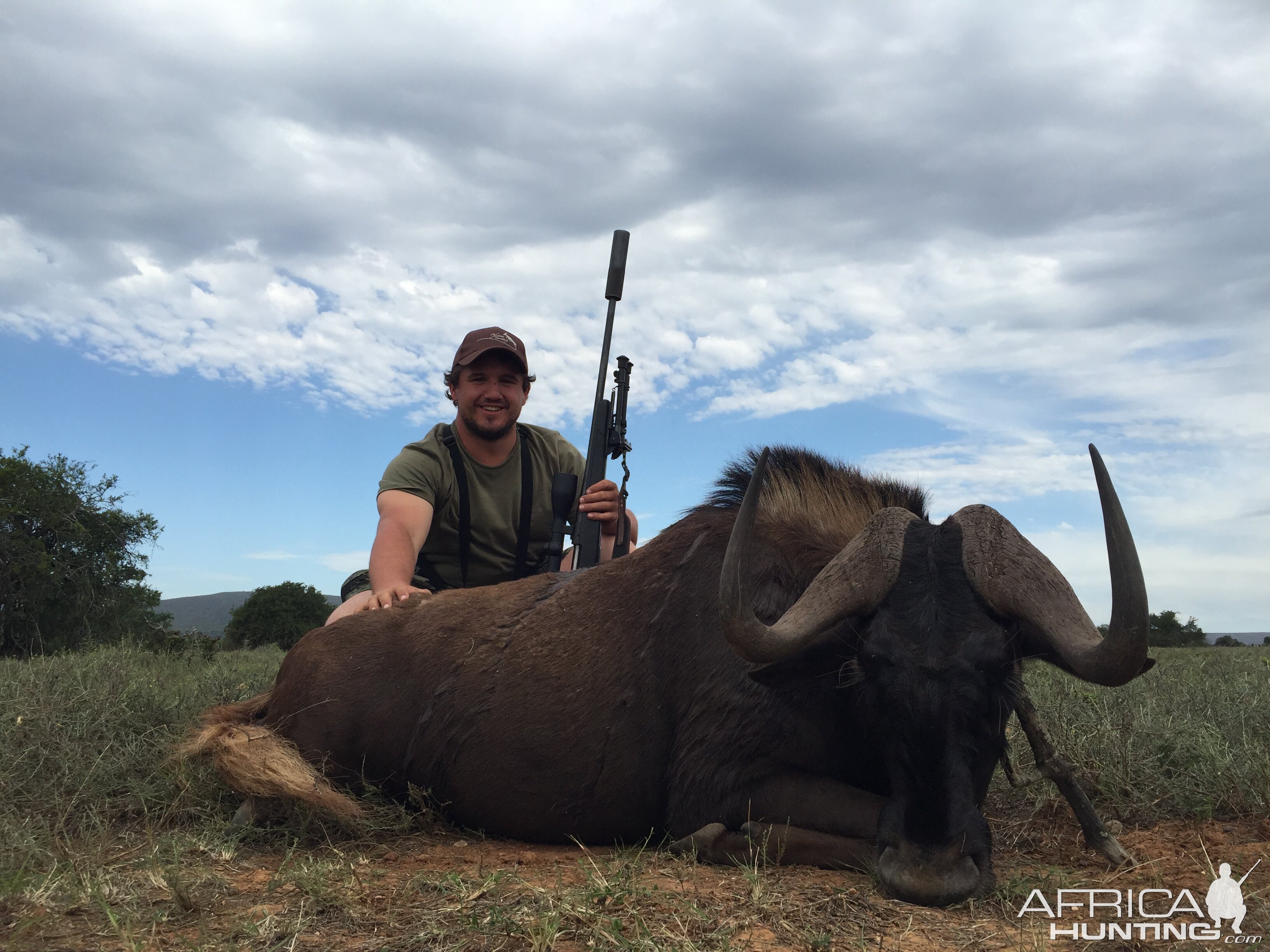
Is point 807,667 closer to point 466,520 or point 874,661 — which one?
point 874,661

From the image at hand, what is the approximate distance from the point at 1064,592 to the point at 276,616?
74.0 ft

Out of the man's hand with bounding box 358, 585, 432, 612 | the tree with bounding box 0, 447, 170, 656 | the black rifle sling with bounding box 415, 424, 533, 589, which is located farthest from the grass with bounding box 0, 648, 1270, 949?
the tree with bounding box 0, 447, 170, 656

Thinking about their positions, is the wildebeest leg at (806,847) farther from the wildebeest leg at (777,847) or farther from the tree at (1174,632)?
the tree at (1174,632)

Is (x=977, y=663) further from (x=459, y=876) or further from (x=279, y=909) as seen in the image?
(x=279, y=909)

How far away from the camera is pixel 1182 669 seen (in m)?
8.47

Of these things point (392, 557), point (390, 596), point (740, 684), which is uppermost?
point (392, 557)

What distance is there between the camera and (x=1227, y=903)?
2.88 metres

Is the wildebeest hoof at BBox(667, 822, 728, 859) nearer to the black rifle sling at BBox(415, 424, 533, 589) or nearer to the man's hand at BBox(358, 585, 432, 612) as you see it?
the man's hand at BBox(358, 585, 432, 612)

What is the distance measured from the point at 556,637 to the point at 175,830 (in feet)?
5.43

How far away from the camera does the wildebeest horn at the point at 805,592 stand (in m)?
3.18

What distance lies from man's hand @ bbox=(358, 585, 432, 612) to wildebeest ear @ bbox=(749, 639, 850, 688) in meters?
2.05

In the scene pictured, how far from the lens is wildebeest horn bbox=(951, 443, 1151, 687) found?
113 inches

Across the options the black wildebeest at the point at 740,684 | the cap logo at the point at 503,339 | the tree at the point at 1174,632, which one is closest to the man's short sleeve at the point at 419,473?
the cap logo at the point at 503,339

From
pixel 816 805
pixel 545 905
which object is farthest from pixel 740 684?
pixel 545 905
